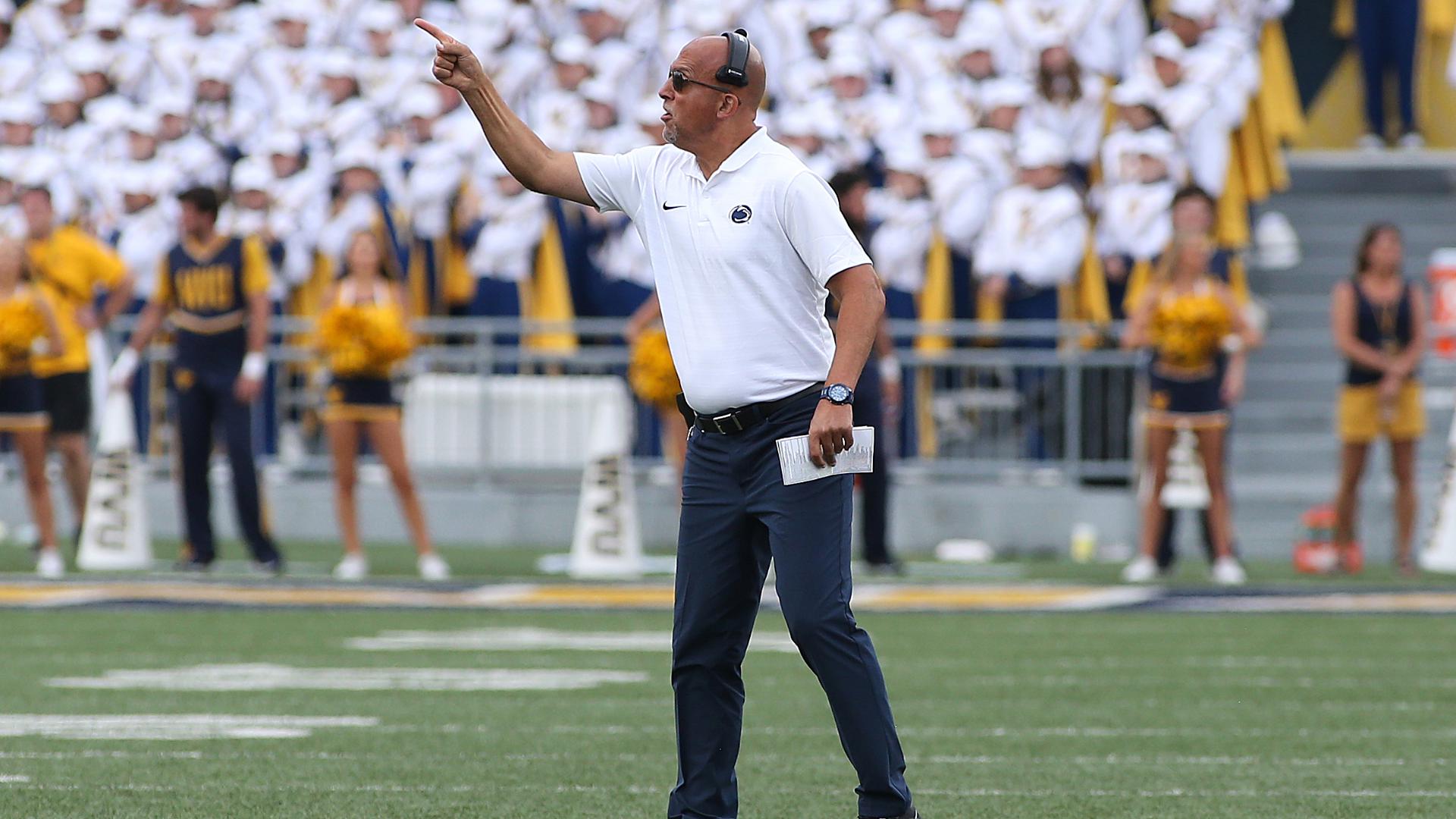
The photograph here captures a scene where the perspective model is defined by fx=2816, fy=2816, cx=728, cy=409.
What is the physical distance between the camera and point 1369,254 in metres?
15.8

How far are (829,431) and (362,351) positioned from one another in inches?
370

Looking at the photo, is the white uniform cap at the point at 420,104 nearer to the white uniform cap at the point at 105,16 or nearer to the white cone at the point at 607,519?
the white uniform cap at the point at 105,16

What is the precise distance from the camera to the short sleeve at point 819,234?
6.15m

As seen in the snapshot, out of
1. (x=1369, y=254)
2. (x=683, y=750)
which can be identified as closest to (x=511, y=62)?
(x=1369, y=254)

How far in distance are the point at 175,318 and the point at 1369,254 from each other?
6674mm

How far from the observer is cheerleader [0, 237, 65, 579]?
15719mm

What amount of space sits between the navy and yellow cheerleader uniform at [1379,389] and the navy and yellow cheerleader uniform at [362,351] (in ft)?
17.3

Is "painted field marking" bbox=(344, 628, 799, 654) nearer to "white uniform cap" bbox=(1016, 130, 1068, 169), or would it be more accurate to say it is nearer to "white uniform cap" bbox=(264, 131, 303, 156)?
"white uniform cap" bbox=(1016, 130, 1068, 169)

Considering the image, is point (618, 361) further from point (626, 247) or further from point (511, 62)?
point (511, 62)

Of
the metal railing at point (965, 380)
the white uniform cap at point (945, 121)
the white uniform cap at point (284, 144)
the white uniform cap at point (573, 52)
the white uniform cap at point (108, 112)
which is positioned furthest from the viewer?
the white uniform cap at point (108, 112)

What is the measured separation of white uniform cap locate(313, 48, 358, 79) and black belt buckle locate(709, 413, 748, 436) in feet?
50.9

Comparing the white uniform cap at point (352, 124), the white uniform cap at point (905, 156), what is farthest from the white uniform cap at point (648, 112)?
the white uniform cap at point (352, 124)

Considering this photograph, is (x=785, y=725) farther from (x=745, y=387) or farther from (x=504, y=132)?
(x=504, y=132)

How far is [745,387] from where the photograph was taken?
6262 millimetres
